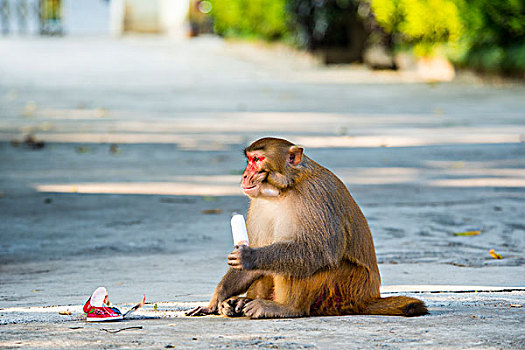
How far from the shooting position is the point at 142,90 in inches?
755

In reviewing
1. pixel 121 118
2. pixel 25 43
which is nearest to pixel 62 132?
pixel 121 118

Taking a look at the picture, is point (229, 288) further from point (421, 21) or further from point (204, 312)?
point (421, 21)

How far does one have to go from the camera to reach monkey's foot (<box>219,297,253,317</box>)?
4.16m

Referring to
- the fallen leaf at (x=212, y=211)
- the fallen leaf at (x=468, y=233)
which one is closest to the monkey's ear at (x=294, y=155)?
the fallen leaf at (x=468, y=233)

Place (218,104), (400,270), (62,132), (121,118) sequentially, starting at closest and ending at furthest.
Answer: (400,270), (62,132), (121,118), (218,104)

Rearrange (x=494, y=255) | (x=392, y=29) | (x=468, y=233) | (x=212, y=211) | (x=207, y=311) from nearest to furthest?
1. (x=207, y=311)
2. (x=494, y=255)
3. (x=468, y=233)
4. (x=212, y=211)
5. (x=392, y=29)

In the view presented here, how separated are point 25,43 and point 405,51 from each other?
1924 cm

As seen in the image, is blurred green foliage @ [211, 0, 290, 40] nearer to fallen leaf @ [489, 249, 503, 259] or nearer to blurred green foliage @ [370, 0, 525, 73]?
blurred green foliage @ [370, 0, 525, 73]

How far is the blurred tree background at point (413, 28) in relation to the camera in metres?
18.2

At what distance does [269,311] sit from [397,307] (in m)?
0.55

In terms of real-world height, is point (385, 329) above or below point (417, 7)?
below

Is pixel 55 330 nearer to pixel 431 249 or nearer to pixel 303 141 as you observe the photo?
pixel 431 249

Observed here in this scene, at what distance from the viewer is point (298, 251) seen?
12.7ft

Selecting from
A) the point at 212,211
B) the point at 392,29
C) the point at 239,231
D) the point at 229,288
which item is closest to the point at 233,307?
the point at 229,288
